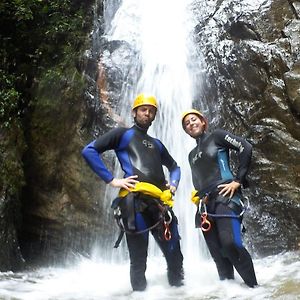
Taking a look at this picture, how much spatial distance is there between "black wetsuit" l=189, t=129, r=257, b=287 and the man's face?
22.4 inches

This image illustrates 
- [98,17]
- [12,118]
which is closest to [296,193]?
[12,118]

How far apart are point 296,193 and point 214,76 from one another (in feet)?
7.64

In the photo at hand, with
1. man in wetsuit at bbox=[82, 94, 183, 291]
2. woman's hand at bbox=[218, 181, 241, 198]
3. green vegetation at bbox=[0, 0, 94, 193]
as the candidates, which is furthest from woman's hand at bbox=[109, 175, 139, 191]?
green vegetation at bbox=[0, 0, 94, 193]

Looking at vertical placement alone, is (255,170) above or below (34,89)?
below

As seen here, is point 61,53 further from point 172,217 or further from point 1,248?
point 172,217

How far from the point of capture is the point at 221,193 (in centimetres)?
408

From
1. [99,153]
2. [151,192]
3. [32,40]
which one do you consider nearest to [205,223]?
[151,192]

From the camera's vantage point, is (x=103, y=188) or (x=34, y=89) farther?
(x=34, y=89)

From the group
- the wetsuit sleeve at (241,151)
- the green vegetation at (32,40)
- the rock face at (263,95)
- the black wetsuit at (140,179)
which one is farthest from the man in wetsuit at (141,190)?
the green vegetation at (32,40)

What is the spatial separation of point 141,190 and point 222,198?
2.51ft

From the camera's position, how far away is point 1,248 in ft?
19.2

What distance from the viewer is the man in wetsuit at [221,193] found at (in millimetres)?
3891

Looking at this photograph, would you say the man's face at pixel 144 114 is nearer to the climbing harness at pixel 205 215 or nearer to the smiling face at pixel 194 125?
the smiling face at pixel 194 125

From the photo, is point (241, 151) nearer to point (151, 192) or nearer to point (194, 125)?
point (194, 125)
